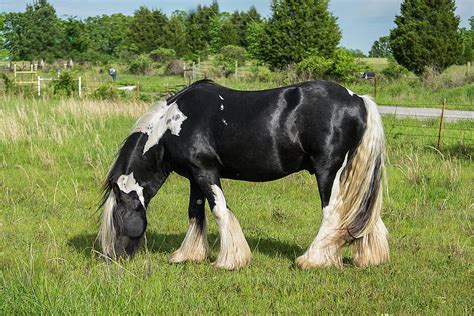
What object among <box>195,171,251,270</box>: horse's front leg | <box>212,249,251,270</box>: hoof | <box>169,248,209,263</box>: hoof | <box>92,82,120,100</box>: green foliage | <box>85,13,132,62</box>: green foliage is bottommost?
<box>169,248,209,263</box>: hoof

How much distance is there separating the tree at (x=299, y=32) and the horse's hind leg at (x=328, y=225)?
1396 inches

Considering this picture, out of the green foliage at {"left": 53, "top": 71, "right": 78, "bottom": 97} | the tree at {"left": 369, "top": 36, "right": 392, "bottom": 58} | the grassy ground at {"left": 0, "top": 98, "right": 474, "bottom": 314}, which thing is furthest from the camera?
the tree at {"left": 369, "top": 36, "right": 392, "bottom": 58}

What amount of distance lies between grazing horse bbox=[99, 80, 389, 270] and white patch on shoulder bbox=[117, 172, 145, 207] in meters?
0.01

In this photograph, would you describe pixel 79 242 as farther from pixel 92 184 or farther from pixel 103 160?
pixel 103 160

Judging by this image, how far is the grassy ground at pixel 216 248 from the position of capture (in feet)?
14.6

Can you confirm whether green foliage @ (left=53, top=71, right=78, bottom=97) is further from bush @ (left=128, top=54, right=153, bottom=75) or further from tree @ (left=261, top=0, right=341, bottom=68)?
bush @ (left=128, top=54, right=153, bottom=75)

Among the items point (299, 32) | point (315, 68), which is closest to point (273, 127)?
point (315, 68)

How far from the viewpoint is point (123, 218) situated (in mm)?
5664

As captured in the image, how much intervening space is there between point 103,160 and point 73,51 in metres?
52.7

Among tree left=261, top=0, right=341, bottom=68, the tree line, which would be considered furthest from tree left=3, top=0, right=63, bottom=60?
tree left=261, top=0, right=341, bottom=68

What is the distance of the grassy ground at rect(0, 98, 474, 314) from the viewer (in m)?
4.46

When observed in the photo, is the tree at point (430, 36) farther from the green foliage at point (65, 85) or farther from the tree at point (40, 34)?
the tree at point (40, 34)

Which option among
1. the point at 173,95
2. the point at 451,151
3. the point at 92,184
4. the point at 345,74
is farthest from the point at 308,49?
the point at 173,95

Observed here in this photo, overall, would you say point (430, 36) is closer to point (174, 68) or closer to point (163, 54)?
point (174, 68)
